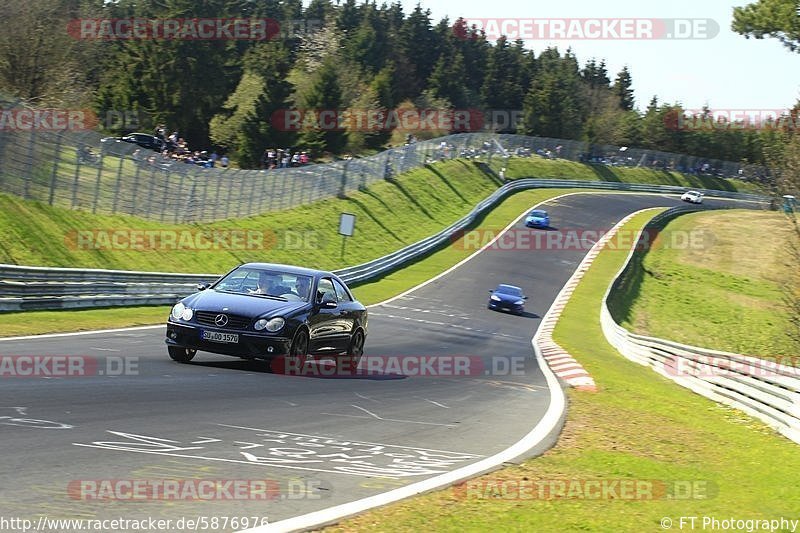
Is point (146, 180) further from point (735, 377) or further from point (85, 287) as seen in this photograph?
point (735, 377)

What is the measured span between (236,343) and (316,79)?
64294 millimetres

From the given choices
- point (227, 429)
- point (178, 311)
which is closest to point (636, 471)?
point (227, 429)

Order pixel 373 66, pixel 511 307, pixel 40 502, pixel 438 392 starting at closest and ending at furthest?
pixel 40 502
pixel 438 392
pixel 511 307
pixel 373 66

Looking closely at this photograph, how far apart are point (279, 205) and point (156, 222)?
1242 cm

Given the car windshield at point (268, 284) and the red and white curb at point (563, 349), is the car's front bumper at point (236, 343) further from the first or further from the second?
the red and white curb at point (563, 349)

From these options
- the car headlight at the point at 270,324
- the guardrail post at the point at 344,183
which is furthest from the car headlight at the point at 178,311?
the guardrail post at the point at 344,183

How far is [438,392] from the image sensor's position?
48.6 feet

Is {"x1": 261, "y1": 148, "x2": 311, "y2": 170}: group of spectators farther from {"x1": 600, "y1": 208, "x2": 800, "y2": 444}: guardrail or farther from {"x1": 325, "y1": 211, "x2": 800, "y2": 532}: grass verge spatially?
{"x1": 325, "y1": 211, "x2": 800, "y2": 532}: grass verge

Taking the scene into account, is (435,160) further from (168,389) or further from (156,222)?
(168,389)

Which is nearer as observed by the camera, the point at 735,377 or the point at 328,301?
the point at 328,301

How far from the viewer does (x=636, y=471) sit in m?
9.35

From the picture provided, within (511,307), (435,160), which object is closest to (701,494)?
(511,307)

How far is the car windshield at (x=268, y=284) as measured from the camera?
47.6ft

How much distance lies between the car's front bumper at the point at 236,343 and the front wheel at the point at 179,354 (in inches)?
11.4
